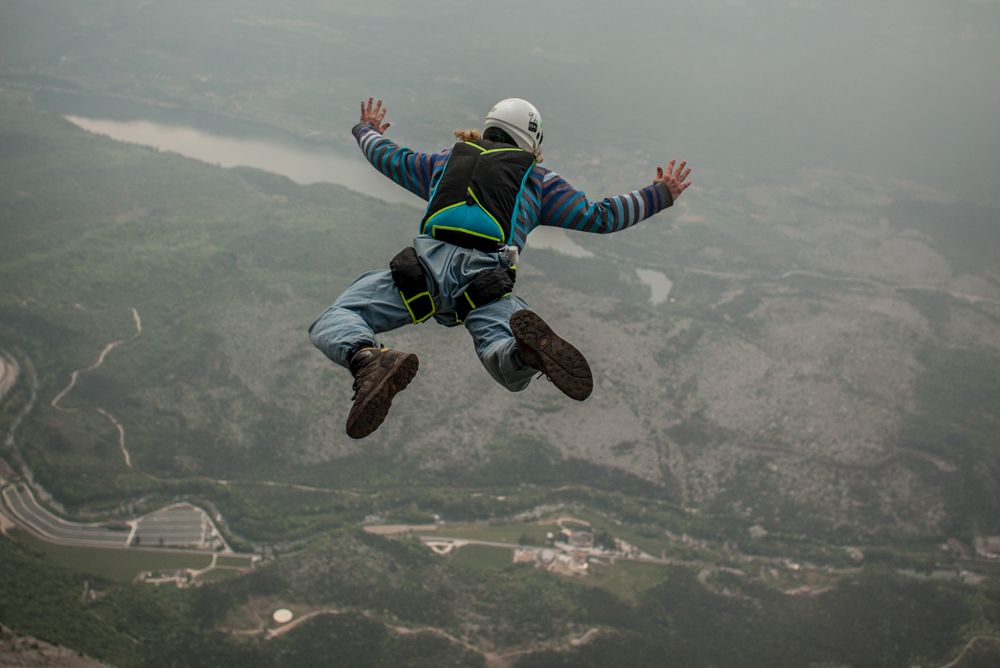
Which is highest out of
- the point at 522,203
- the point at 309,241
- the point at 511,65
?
the point at 522,203

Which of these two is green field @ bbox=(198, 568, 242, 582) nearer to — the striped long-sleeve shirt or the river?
the striped long-sleeve shirt

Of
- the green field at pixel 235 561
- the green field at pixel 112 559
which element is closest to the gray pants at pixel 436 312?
the green field at pixel 235 561

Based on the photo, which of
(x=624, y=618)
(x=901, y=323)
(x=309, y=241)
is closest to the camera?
(x=624, y=618)

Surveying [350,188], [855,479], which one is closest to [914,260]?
[855,479]

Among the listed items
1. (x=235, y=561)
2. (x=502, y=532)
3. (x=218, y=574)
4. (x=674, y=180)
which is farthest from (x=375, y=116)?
(x=502, y=532)

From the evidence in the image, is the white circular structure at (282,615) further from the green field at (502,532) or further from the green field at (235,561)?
the green field at (502,532)

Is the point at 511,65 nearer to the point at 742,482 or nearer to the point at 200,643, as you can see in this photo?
the point at 742,482

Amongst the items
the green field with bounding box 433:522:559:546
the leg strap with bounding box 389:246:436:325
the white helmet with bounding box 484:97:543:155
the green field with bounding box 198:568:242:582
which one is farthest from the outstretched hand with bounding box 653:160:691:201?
the green field with bounding box 433:522:559:546

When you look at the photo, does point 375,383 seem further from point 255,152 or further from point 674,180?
point 255,152
